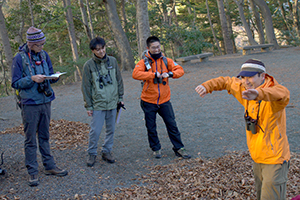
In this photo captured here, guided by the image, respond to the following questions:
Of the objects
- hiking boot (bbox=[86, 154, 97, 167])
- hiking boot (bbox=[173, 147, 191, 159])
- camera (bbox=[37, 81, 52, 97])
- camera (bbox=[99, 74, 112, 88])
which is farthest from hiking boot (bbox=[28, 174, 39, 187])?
hiking boot (bbox=[173, 147, 191, 159])

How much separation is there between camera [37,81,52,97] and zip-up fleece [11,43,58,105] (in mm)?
47

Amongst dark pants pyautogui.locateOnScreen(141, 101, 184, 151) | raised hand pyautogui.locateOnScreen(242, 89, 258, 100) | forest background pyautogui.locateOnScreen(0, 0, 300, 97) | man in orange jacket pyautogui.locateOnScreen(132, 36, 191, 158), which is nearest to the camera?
raised hand pyautogui.locateOnScreen(242, 89, 258, 100)

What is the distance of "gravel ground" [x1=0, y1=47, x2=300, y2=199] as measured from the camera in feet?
14.0

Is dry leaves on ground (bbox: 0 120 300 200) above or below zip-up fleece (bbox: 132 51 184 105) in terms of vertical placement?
below

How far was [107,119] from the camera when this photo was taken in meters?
5.00

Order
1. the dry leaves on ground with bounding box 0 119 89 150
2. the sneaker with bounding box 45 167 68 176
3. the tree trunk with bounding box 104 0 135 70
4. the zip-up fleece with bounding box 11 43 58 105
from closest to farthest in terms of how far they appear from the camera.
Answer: the zip-up fleece with bounding box 11 43 58 105
the sneaker with bounding box 45 167 68 176
the dry leaves on ground with bounding box 0 119 89 150
the tree trunk with bounding box 104 0 135 70

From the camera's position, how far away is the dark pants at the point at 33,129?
4.13 m

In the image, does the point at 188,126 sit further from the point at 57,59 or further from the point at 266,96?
the point at 57,59

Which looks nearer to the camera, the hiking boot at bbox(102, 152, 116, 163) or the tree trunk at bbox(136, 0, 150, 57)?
the hiking boot at bbox(102, 152, 116, 163)

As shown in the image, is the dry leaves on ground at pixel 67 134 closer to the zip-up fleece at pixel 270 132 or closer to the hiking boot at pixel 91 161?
the hiking boot at pixel 91 161

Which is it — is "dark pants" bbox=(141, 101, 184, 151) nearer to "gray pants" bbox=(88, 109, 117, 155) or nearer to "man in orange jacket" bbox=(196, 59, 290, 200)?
"gray pants" bbox=(88, 109, 117, 155)

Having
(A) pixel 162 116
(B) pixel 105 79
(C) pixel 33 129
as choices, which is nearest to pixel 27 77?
(C) pixel 33 129

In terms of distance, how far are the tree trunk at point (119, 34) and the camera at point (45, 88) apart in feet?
44.0

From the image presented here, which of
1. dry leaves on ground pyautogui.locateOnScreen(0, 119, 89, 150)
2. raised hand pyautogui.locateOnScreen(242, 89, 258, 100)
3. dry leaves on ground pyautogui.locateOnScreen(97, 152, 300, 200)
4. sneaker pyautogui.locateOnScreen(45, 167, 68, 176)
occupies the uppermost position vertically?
raised hand pyautogui.locateOnScreen(242, 89, 258, 100)
